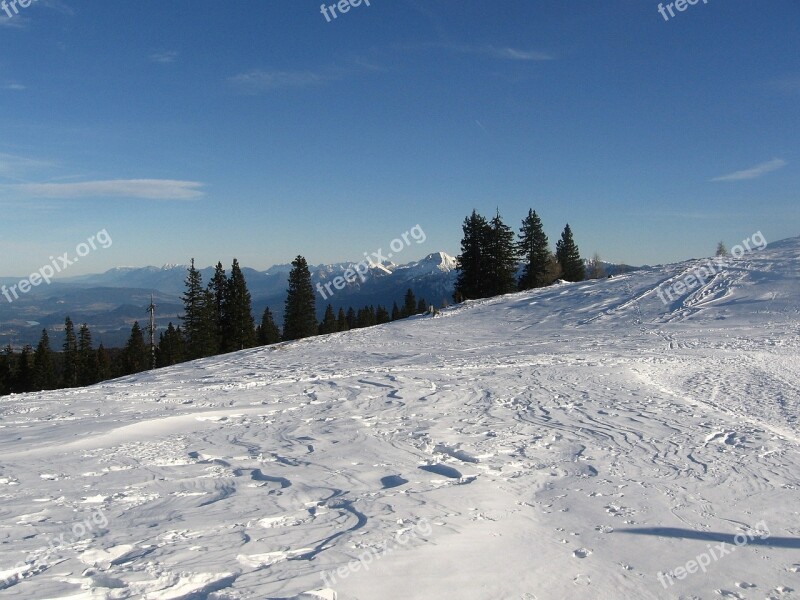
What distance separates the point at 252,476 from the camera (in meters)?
7.20

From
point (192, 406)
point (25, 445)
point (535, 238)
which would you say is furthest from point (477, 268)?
point (25, 445)

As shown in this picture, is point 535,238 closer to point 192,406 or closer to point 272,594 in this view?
point 192,406

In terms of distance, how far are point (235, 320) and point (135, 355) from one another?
2121 centimetres

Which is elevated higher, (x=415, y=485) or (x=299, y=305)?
(x=299, y=305)

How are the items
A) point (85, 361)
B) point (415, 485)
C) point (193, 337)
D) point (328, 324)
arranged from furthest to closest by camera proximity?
point (328, 324) → point (85, 361) → point (193, 337) → point (415, 485)

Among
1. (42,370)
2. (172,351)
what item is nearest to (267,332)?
(172,351)

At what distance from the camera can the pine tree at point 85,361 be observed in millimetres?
55219

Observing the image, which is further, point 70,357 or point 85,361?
point 85,361

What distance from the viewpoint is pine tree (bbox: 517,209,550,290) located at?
52.7m

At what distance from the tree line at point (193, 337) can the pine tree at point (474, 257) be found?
16.2 metres

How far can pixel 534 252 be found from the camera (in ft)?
175

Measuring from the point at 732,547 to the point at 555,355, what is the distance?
14125mm

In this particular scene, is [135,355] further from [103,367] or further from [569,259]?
[569,259]

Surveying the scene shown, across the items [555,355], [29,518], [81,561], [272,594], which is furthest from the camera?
[555,355]
